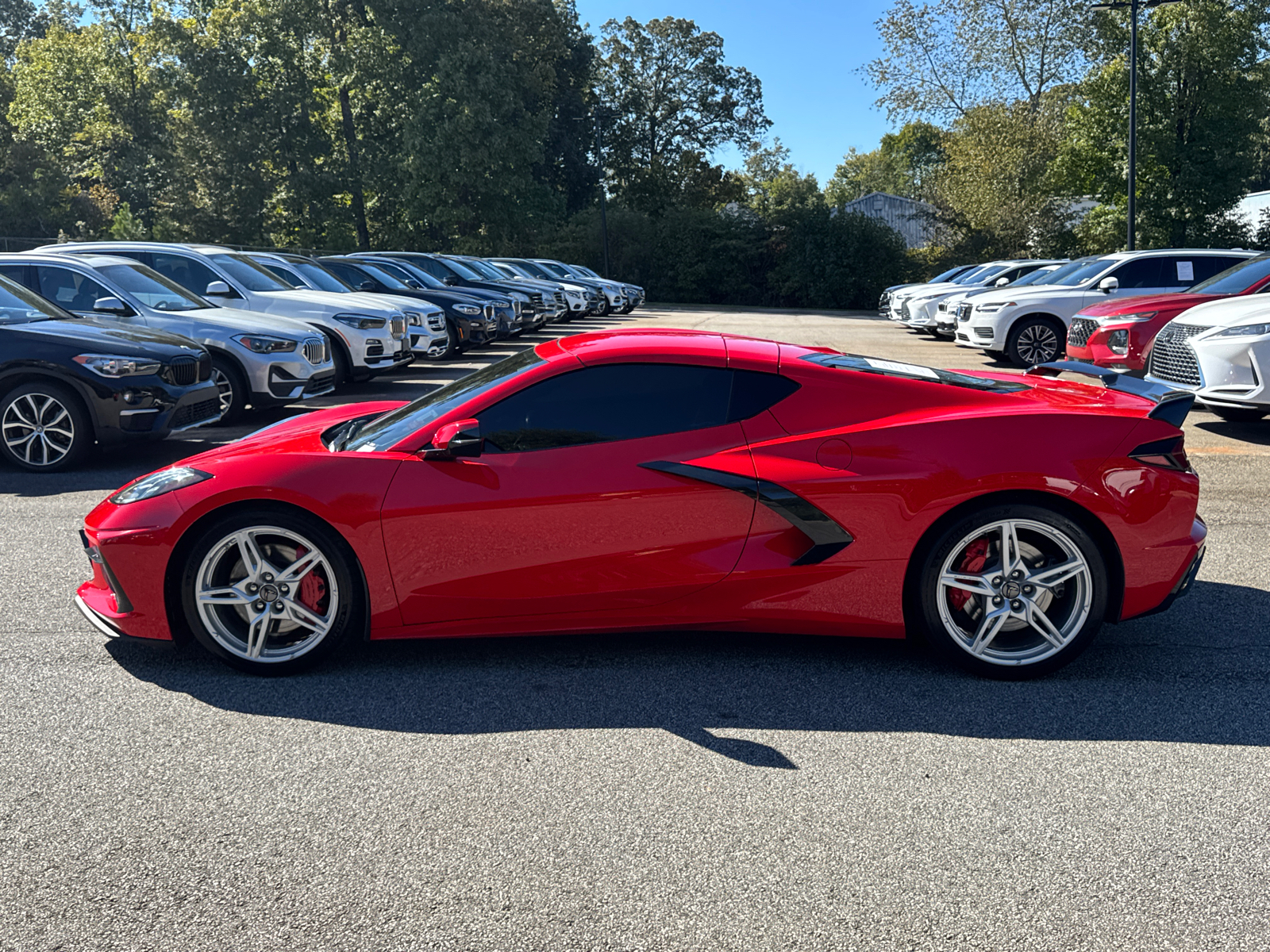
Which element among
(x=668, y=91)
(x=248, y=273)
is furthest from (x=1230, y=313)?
(x=668, y=91)

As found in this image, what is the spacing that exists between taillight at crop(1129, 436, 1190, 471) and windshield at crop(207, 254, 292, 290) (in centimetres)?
1144

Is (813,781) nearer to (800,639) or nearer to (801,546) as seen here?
(801,546)

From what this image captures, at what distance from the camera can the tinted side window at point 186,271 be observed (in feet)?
41.9

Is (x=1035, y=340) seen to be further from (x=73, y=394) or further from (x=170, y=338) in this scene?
(x=73, y=394)

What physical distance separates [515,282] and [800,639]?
22158 mm

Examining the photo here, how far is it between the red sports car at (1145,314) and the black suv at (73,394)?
9009 mm

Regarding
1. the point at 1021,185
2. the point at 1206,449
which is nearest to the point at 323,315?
the point at 1206,449

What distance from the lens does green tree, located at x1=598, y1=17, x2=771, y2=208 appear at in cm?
6888

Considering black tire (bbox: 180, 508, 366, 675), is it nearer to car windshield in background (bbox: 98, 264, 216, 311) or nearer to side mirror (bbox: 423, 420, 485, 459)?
side mirror (bbox: 423, 420, 485, 459)

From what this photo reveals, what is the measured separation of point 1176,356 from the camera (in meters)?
9.78

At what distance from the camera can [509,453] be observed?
426 cm

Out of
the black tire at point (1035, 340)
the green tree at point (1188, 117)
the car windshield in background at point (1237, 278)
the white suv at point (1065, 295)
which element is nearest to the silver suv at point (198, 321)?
the car windshield in background at point (1237, 278)

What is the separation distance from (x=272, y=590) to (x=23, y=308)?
651 centimetres

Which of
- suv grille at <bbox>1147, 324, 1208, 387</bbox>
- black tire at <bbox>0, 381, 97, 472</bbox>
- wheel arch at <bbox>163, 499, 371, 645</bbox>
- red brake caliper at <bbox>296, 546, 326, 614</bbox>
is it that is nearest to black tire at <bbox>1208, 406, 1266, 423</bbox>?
suv grille at <bbox>1147, 324, 1208, 387</bbox>
